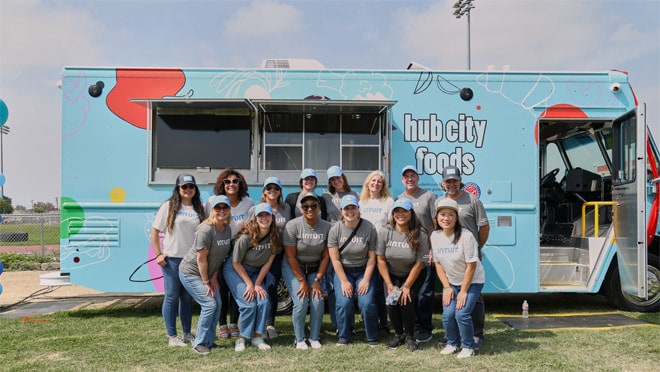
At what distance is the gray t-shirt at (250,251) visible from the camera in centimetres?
436

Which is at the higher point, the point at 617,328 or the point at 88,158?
the point at 88,158

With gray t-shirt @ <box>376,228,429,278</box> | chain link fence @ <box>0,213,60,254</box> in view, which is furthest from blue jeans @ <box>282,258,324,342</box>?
chain link fence @ <box>0,213,60,254</box>

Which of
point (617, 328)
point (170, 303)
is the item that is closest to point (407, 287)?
point (170, 303)

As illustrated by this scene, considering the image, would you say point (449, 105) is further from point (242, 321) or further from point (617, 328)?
point (242, 321)

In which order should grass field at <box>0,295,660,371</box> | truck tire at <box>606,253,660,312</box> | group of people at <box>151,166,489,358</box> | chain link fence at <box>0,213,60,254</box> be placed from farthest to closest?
chain link fence at <box>0,213,60,254</box>
truck tire at <box>606,253,660,312</box>
group of people at <box>151,166,489,358</box>
grass field at <box>0,295,660,371</box>

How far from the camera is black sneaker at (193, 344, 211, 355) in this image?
429 centimetres

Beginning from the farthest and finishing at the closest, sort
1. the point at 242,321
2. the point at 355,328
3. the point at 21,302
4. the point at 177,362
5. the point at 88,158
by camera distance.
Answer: the point at 21,302, the point at 88,158, the point at 355,328, the point at 242,321, the point at 177,362

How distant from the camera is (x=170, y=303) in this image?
4.44 meters

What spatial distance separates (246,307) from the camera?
4387 mm

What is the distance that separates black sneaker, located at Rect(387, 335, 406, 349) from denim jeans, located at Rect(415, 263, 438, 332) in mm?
261

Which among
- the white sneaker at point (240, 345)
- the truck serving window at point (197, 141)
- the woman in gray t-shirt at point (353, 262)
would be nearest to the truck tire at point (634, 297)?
the woman in gray t-shirt at point (353, 262)

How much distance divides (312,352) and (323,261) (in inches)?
31.6

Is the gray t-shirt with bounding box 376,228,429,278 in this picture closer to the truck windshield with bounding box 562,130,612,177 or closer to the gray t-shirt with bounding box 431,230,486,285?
the gray t-shirt with bounding box 431,230,486,285

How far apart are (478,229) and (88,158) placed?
4.25m
